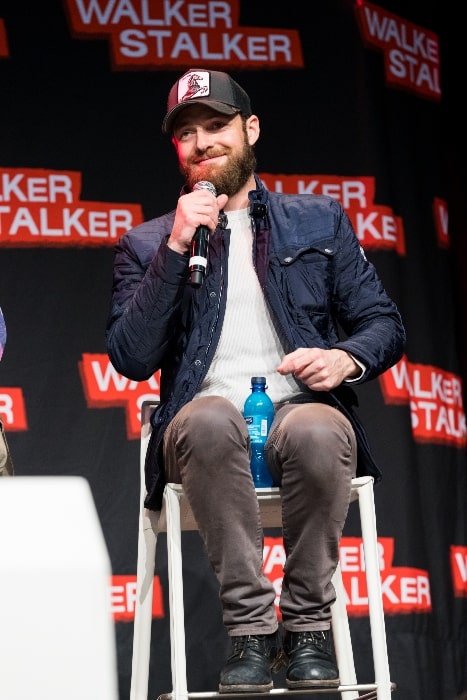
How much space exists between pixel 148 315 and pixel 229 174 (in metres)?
0.43

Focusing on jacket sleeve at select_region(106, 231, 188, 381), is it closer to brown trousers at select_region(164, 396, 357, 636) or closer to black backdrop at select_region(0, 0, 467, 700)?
brown trousers at select_region(164, 396, 357, 636)

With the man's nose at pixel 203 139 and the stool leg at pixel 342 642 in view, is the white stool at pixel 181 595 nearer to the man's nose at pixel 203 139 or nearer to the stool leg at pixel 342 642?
the stool leg at pixel 342 642

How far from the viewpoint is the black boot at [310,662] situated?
176 centimetres

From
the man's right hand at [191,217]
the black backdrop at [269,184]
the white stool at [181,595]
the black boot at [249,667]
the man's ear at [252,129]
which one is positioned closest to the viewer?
the black boot at [249,667]

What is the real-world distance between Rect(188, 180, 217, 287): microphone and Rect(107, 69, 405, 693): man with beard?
24mm

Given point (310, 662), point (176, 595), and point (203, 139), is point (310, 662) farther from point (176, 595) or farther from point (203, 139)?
point (203, 139)

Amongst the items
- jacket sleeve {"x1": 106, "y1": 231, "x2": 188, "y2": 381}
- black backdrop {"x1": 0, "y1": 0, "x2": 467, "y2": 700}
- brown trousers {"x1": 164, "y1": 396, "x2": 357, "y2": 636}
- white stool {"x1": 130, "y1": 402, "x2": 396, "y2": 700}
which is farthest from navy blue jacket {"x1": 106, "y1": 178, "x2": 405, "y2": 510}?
black backdrop {"x1": 0, "y1": 0, "x2": 467, "y2": 700}

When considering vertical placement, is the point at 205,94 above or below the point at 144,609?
above

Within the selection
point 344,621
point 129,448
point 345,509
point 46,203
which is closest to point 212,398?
point 345,509

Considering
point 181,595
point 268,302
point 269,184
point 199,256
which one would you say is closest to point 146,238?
point 268,302

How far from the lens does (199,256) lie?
188 cm

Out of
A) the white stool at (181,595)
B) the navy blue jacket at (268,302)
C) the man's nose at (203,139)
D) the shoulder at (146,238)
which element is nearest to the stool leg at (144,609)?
the white stool at (181,595)

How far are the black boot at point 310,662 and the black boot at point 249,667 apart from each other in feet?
0.14

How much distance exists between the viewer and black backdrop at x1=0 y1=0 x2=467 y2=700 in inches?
119
